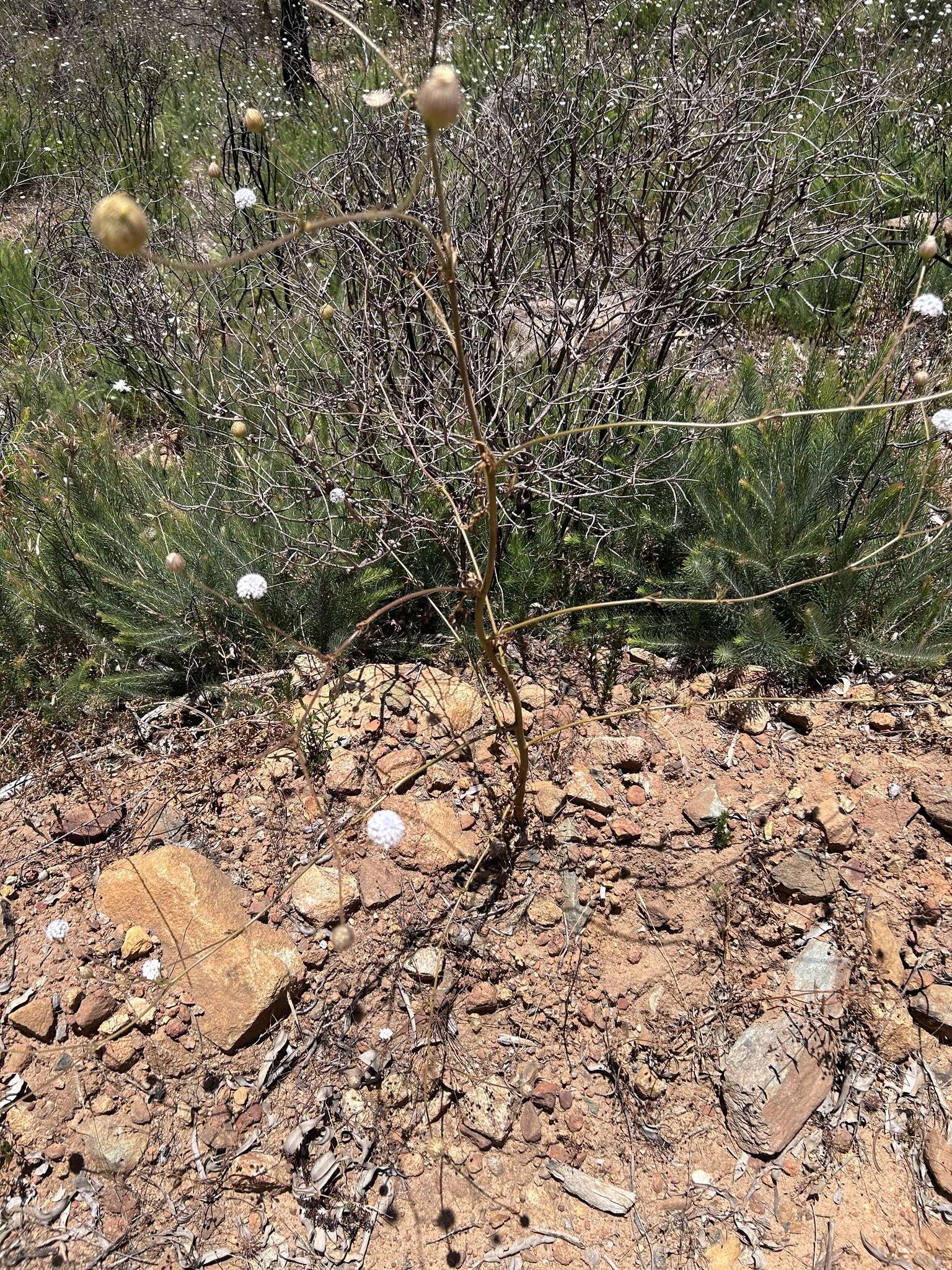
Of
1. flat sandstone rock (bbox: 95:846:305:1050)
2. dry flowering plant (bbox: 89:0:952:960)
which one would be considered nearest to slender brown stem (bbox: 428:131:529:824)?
dry flowering plant (bbox: 89:0:952:960)

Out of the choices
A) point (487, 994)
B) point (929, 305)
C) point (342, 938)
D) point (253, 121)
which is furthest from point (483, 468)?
point (929, 305)

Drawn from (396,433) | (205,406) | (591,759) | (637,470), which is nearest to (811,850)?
(591,759)

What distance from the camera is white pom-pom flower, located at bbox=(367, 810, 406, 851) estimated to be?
1.84 m

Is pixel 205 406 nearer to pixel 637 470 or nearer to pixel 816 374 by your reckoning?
pixel 637 470

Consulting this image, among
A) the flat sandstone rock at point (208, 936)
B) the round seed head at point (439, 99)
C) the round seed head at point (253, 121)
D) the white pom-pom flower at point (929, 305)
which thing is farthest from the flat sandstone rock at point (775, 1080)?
the round seed head at point (253, 121)

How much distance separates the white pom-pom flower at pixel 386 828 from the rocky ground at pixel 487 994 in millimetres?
241

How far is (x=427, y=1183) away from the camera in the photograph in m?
1.84

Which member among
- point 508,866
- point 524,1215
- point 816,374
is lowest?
point 524,1215

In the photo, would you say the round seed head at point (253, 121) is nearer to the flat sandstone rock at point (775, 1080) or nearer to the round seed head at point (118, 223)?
the round seed head at point (118, 223)

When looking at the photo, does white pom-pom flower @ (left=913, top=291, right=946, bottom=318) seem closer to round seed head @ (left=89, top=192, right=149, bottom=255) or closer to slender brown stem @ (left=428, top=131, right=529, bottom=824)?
slender brown stem @ (left=428, top=131, right=529, bottom=824)

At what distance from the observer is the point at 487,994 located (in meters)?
2.07

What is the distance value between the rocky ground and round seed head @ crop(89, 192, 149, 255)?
1377 mm

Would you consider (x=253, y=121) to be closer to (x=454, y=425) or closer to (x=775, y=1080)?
(x=454, y=425)

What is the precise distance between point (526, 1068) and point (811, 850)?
0.94 m
